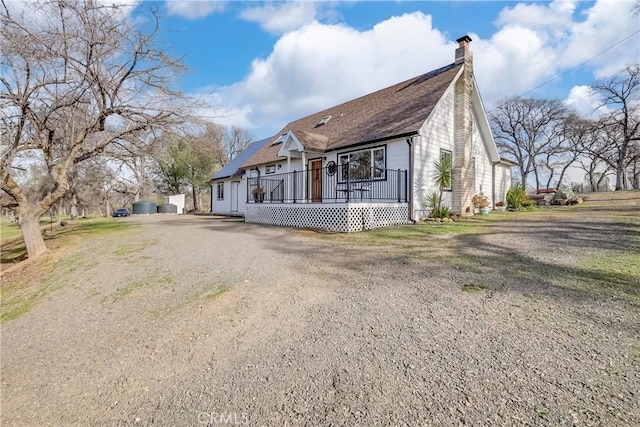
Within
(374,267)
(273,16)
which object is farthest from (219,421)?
(273,16)

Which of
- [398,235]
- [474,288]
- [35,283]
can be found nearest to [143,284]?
[35,283]

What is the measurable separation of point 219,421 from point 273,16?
40.6ft

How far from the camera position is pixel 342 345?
3.09 metres

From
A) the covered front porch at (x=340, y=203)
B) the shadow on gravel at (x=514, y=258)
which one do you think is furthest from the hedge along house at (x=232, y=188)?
the shadow on gravel at (x=514, y=258)

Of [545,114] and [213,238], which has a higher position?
[545,114]

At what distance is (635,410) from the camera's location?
6.60 feet

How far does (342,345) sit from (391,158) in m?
10.1

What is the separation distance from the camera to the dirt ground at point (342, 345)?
7.45 feet

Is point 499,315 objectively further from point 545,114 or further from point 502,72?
point 545,114

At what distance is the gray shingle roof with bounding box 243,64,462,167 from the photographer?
12.3 meters

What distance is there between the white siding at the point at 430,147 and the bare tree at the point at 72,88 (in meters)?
8.33

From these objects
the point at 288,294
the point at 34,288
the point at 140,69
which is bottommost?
the point at 34,288

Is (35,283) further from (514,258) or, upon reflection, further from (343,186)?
(343,186)

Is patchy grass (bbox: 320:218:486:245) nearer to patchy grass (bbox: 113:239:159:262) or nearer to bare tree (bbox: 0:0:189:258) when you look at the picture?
patchy grass (bbox: 113:239:159:262)
